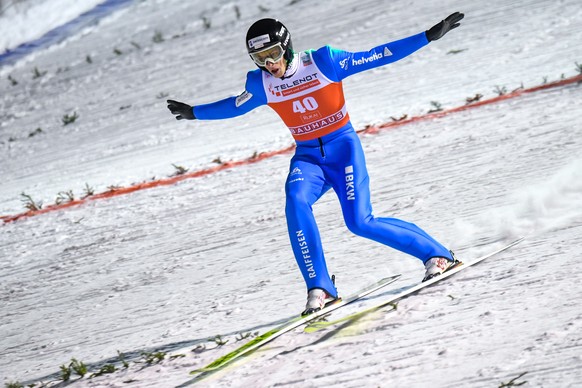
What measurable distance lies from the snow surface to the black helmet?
A: 154 centimetres

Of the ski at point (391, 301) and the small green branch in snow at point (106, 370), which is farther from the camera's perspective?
the small green branch in snow at point (106, 370)

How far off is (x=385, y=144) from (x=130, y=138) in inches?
216

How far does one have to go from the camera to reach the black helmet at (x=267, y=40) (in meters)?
5.25

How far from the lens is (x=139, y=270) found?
732 centimetres

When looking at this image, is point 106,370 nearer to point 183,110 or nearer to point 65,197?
point 183,110

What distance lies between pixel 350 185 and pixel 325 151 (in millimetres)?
302

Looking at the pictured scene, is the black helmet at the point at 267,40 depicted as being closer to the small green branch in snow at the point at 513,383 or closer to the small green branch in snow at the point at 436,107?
the small green branch in snow at the point at 513,383

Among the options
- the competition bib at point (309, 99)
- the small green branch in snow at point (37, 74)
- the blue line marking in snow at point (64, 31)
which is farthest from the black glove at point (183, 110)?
the blue line marking in snow at point (64, 31)

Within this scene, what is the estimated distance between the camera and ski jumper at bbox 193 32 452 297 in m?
5.20

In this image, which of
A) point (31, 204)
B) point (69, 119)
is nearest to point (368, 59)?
point (31, 204)

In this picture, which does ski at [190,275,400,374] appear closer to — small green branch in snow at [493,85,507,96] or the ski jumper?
the ski jumper

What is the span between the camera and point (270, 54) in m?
5.34

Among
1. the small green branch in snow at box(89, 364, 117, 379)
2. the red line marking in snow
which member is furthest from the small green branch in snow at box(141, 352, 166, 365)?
the red line marking in snow

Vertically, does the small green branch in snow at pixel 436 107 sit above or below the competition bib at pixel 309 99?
below
